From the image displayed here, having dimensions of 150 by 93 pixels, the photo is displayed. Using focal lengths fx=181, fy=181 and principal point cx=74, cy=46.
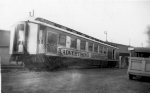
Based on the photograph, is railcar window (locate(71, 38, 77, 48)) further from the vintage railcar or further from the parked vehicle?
the parked vehicle

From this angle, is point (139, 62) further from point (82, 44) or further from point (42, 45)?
point (82, 44)

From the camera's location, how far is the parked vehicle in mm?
9406

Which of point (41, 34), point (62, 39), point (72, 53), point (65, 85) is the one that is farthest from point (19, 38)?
point (65, 85)

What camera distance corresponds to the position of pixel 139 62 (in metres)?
9.66

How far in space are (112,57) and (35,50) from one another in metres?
13.1

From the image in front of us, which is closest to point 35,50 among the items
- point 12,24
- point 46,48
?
point 46,48

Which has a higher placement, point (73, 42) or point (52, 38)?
point (52, 38)

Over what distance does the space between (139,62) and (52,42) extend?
562cm

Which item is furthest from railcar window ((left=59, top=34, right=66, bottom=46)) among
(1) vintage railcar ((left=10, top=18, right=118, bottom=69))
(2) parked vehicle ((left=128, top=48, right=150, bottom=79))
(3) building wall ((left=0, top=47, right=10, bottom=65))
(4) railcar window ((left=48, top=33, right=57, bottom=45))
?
(3) building wall ((left=0, top=47, right=10, bottom=65))

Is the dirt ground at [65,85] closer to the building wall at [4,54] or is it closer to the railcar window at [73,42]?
the railcar window at [73,42]

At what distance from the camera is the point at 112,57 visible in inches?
Result: 872

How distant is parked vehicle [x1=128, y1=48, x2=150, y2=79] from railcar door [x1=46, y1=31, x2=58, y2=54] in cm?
504

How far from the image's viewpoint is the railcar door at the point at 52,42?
11.8 meters

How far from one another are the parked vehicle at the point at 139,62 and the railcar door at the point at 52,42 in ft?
16.5
